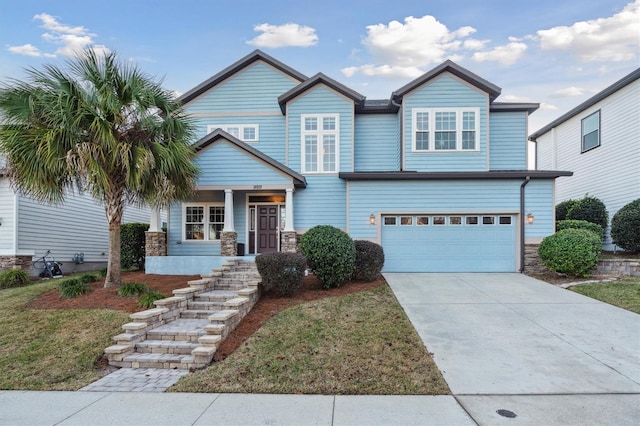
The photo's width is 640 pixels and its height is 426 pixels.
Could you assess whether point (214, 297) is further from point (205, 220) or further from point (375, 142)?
point (375, 142)

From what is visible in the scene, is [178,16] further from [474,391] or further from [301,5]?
[474,391]

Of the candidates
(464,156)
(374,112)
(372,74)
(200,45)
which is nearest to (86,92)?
(200,45)

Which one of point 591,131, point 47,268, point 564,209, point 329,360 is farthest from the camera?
point 564,209

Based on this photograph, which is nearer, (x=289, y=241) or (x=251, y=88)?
(x=289, y=241)

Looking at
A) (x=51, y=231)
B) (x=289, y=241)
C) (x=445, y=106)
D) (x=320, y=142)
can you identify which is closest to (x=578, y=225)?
(x=445, y=106)

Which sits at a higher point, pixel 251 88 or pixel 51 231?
pixel 251 88

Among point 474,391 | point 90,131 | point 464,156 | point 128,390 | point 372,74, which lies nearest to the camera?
point 474,391

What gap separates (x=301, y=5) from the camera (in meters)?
13.7

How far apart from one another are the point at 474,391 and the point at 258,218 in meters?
10.4

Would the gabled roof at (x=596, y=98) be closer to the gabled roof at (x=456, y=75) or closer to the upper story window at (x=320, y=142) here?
the gabled roof at (x=456, y=75)

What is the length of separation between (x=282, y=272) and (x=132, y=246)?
24.3 ft

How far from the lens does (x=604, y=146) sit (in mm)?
15094

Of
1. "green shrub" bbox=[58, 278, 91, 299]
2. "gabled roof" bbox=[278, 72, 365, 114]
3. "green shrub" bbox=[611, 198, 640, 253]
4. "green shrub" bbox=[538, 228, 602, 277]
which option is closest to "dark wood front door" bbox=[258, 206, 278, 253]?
"gabled roof" bbox=[278, 72, 365, 114]

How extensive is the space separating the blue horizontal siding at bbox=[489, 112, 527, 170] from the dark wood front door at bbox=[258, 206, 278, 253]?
8915 millimetres
